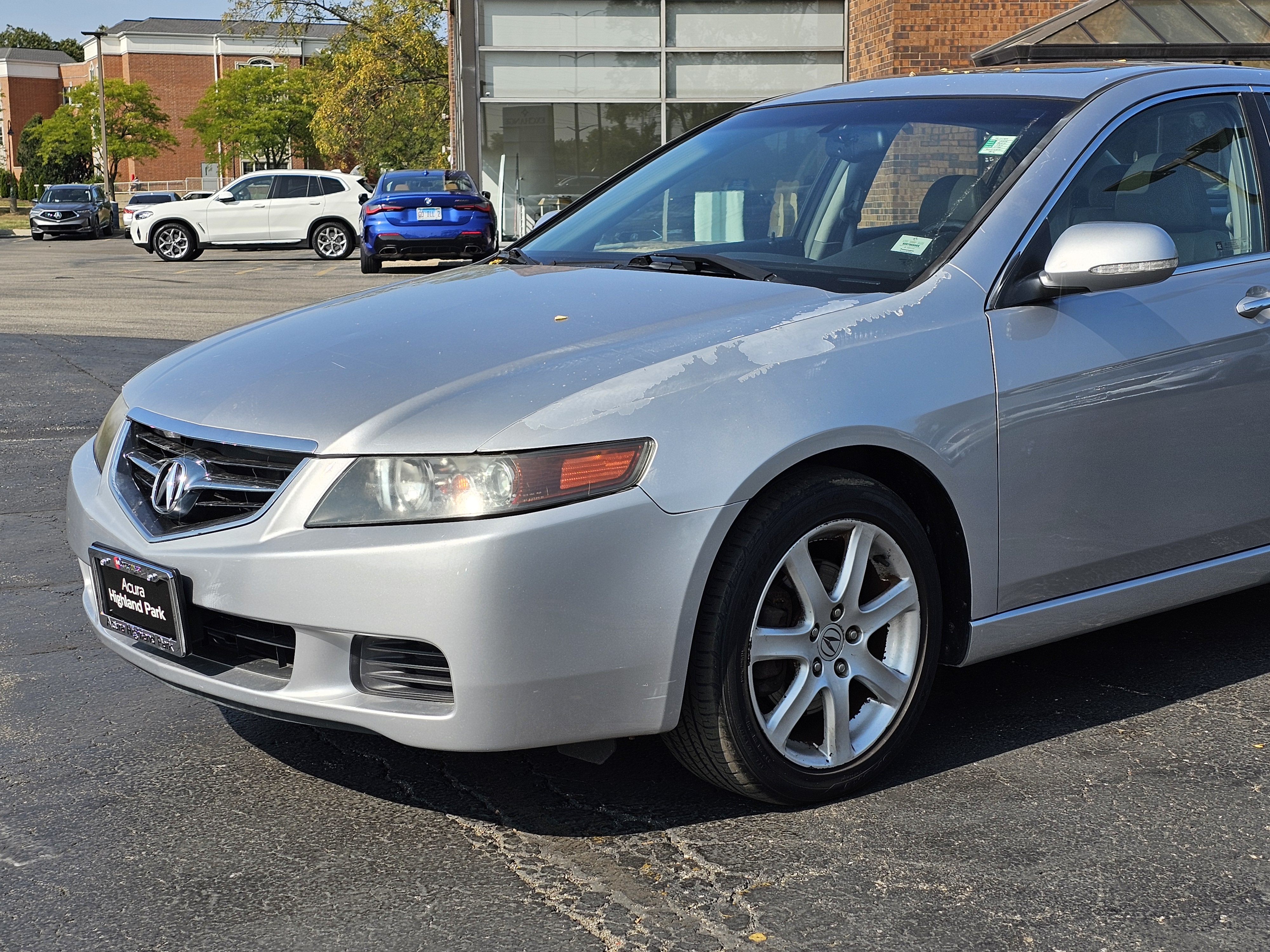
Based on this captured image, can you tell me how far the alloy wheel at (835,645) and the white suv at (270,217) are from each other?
26081 millimetres

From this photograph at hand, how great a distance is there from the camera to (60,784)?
3.33m

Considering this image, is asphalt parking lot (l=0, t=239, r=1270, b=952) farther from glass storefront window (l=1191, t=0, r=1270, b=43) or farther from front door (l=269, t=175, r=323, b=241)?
front door (l=269, t=175, r=323, b=241)

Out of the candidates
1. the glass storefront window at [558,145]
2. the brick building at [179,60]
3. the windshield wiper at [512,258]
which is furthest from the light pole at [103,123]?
the windshield wiper at [512,258]

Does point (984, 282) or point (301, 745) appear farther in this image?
point (301, 745)

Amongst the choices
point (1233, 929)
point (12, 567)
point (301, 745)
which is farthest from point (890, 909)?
point (12, 567)

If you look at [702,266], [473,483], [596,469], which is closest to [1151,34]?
[702,266]

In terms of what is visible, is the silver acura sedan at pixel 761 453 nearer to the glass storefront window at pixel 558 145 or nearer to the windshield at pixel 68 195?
the glass storefront window at pixel 558 145

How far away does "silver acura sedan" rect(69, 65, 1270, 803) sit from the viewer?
2.70m

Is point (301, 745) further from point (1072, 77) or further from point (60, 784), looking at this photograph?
point (1072, 77)

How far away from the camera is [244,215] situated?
92.3 ft

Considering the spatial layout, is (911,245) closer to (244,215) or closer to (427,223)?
(427,223)

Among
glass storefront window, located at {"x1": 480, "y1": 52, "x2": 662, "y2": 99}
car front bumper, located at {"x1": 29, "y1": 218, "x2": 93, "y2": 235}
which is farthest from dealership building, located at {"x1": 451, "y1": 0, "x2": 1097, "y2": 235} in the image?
car front bumper, located at {"x1": 29, "y1": 218, "x2": 93, "y2": 235}

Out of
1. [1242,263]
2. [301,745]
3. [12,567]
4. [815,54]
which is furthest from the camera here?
[815,54]

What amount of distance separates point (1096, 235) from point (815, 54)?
20.7 m
